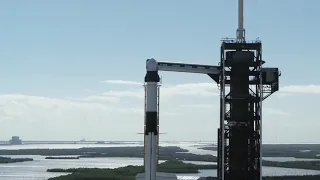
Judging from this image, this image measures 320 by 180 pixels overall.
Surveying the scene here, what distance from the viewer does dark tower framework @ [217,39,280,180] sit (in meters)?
54.4

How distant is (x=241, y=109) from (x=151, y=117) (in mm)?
11440

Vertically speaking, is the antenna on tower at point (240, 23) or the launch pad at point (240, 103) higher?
the antenna on tower at point (240, 23)

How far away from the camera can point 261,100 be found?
54.6 m

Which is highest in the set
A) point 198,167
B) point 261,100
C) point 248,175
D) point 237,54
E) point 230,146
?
point 237,54

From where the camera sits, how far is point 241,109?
2154 inches

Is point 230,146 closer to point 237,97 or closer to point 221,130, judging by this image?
point 221,130

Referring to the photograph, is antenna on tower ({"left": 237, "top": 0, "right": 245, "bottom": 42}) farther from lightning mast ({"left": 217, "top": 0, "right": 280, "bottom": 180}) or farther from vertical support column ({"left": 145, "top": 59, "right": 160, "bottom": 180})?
vertical support column ({"left": 145, "top": 59, "right": 160, "bottom": 180})

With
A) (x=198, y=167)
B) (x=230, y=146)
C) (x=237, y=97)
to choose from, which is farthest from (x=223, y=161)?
(x=198, y=167)

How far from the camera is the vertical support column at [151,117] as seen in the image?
164 feet

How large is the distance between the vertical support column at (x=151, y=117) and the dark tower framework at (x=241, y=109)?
8.66m

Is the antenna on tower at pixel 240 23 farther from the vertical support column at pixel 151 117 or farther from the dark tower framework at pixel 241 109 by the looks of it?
the vertical support column at pixel 151 117

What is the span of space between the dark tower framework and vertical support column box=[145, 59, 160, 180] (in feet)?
28.4

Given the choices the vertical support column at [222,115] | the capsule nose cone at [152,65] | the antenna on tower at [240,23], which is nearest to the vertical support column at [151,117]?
the capsule nose cone at [152,65]

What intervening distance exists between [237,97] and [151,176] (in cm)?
1401
